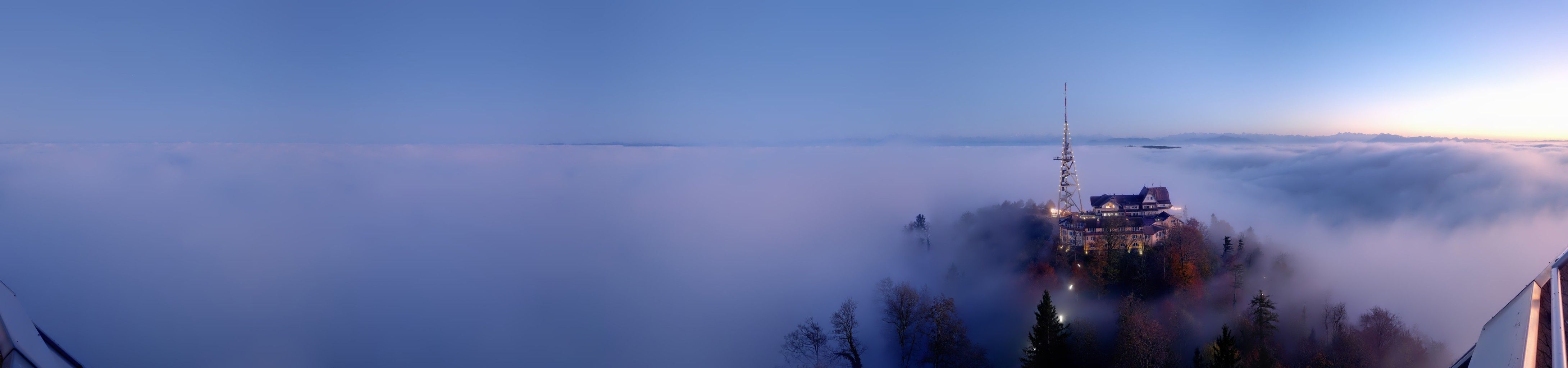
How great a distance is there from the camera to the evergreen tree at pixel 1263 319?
1223 cm

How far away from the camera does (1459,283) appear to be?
15016 mm

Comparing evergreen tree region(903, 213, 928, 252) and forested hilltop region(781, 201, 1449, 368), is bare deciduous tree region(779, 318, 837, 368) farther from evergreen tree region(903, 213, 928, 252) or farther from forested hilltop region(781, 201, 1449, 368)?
evergreen tree region(903, 213, 928, 252)

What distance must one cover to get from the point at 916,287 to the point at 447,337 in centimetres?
1408

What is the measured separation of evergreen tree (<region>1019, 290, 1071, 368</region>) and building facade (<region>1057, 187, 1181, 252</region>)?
6.04 metres

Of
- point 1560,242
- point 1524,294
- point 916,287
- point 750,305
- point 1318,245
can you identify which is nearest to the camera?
point 1524,294

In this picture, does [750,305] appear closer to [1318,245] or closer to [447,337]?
[447,337]

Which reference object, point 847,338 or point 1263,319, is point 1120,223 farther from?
point 847,338

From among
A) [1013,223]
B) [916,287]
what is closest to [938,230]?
[1013,223]

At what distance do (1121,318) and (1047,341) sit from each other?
3.42 m

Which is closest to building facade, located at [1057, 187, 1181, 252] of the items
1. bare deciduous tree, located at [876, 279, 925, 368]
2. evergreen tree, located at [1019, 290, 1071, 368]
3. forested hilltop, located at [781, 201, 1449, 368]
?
forested hilltop, located at [781, 201, 1449, 368]

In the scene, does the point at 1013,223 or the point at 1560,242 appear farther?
the point at 1013,223

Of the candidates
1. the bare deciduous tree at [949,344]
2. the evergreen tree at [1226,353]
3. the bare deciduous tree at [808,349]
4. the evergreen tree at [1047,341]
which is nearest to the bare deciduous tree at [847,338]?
the bare deciduous tree at [808,349]

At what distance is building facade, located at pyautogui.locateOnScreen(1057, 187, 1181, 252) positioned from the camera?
1628cm

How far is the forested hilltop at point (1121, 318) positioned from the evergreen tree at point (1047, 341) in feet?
0.08
